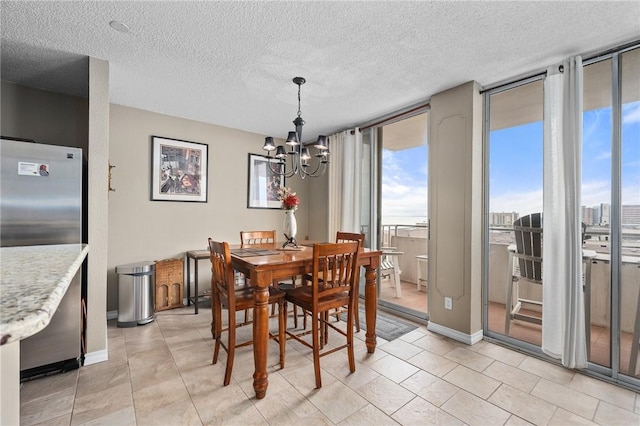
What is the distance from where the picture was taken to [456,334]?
281 cm

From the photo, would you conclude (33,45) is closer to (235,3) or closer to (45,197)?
(45,197)

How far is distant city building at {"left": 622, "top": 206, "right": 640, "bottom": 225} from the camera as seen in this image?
2072mm

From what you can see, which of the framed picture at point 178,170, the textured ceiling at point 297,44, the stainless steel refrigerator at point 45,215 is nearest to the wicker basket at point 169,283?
the framed picture at point 178,170

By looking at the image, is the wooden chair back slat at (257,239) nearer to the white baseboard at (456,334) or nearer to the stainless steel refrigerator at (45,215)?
the stainless steel refrigerator at (45,215)

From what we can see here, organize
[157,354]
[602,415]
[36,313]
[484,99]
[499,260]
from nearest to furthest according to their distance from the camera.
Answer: [36,313] < [602,415] < [157,354] < [484,99] < [499,260]

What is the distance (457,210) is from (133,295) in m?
3.54

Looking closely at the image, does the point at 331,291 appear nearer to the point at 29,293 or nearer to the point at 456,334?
the point at 456,334

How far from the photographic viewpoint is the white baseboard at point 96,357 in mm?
2297

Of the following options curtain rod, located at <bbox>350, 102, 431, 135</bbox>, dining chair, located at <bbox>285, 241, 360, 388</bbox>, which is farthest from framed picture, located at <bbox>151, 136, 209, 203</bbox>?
dining chair, located at <bbox>285, 241, 360, 388</bbox>

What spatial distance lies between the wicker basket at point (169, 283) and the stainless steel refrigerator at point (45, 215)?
4.14ft

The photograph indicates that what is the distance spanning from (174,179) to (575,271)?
4.34m

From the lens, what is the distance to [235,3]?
1748mm

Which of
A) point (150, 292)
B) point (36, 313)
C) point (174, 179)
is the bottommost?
point (150, 292)

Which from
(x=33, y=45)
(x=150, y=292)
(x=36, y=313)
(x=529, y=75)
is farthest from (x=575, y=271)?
(x=33, y=45)
